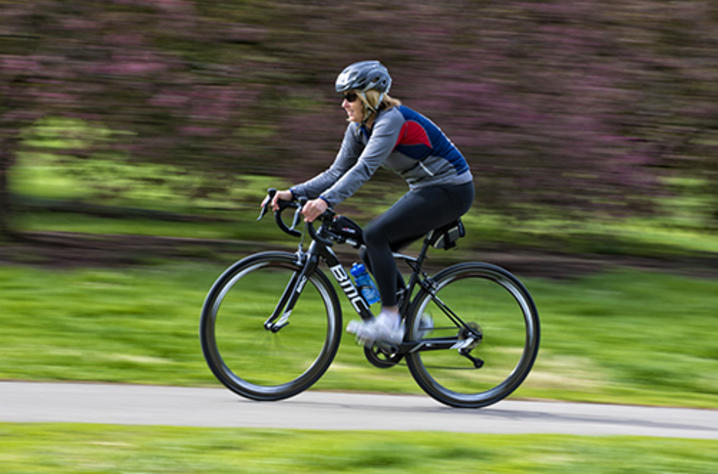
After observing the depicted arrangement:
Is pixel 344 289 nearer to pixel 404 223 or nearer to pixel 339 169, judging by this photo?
pixel 404 223

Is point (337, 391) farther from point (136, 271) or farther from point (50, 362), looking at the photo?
point (136, 271)

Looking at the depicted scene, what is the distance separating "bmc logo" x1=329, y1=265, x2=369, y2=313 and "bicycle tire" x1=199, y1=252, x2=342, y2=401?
0.27ft

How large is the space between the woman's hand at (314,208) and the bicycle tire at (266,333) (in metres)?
0.34

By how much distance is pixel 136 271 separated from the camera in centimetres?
Result: 876

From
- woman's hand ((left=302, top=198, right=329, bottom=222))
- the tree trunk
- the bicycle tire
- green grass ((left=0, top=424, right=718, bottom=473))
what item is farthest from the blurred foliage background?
green grass ((left=0, top=424, right=718, bottom=473))

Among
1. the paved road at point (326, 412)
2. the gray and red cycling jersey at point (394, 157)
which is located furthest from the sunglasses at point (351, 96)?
the paved road at point (326, 412)

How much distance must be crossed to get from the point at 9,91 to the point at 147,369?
3844mm

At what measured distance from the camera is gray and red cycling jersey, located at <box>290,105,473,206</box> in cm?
506

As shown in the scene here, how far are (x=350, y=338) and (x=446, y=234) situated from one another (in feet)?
6.15

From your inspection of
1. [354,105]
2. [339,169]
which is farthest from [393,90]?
[354,105]

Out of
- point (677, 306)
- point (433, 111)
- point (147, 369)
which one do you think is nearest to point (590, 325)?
point (677, 306)

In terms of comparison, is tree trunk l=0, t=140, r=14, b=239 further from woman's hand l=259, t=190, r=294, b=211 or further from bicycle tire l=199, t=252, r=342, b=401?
woman's hand l=259, t=190, r=294, b=211

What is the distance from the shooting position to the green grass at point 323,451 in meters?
4.18

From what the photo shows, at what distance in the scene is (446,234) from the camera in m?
5.42
